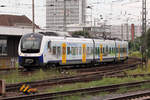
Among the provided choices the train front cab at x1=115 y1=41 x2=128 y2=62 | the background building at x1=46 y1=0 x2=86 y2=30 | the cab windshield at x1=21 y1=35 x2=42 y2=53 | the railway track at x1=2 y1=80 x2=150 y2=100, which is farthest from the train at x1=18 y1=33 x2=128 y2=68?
the background building at x1=46 y1=0 x2=86 y2=30

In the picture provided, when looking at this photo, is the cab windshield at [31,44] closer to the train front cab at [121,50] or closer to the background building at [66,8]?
the train front cab at [121,50]

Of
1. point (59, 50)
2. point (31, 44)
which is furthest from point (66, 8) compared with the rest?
point (31, 44)

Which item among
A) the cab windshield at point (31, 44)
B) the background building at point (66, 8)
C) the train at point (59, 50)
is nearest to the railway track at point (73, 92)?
the train at point (59, 50)

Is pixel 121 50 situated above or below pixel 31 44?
below

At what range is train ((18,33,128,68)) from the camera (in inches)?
689

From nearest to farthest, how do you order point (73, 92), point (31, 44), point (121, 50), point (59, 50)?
point (73, 92), point (31, 44), point (59, 50), point (121, 50)

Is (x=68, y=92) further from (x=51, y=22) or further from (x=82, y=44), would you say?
(x=51, y=22)

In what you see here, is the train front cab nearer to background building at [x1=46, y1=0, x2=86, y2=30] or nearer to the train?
the train

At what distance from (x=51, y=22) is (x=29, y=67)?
15629 cm

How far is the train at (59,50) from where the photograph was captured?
57.4ft

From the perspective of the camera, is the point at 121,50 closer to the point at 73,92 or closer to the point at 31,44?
the point at 31,44

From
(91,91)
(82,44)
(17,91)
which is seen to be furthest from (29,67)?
(91,91)

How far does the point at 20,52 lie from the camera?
1795 centimetres

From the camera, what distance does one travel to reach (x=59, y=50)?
756 inches
